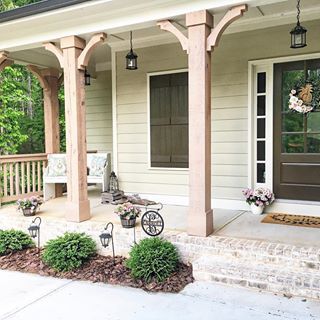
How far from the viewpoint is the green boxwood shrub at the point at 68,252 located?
3.98 m

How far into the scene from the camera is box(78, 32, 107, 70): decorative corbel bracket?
4461mm

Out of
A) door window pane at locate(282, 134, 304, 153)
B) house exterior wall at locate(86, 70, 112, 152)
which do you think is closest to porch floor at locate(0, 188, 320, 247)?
door window pane at locate(282, 134, 304, 153)

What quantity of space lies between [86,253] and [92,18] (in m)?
2.82

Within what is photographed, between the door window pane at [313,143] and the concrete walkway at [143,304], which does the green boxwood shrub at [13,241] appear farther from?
the door window pane at [313,143]

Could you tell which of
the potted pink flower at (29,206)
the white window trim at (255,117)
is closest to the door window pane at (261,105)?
the white window trim at (255,117)

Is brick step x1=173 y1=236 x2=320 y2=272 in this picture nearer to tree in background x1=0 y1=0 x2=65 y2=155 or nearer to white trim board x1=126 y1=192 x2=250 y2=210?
white trim board x1=126 y1=192 x2=250 y2=210

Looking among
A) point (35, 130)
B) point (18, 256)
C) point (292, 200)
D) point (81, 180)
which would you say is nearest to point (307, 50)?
point (292, 200)

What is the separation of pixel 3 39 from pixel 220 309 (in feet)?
15.1

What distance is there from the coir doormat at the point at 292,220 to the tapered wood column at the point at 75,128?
2393 millimetres

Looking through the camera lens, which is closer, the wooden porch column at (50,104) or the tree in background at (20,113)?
the wooden porch column at (50,104)

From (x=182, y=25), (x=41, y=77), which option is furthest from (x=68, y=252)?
(x=41, y=77)

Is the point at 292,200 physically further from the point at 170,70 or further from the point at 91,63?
the point at 91,63

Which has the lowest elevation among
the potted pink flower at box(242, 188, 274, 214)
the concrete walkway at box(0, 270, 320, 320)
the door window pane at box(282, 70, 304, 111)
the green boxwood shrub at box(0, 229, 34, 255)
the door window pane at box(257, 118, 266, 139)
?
the concrete walkway at box(0, 270, 320, 320)

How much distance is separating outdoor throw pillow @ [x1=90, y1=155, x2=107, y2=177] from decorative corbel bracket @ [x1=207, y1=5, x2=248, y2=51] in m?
3.10
